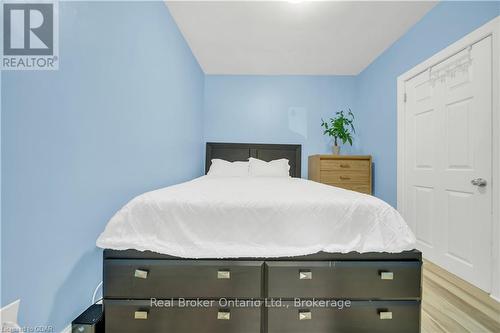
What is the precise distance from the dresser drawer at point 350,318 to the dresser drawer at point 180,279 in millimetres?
186

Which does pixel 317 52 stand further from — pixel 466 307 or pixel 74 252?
pixel 74 252

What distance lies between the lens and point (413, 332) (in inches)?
47.1

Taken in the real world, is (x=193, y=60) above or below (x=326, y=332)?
above

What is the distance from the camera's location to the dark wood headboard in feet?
12.0

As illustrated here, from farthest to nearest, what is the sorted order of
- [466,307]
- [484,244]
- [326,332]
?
1. [484,244]
2. [466,307]
3. [326,332]

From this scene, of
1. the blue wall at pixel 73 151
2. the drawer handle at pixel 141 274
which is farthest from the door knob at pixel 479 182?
the blue wall at pixel 73 151

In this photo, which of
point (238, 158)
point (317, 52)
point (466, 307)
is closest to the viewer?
point (466, 307)

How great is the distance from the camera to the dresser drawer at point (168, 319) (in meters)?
1.18

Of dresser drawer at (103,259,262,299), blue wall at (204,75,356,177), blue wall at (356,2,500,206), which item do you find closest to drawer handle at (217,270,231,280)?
dresser drawer at (103,259,262,299)

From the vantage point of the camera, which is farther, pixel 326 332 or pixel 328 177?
pixel 328 177

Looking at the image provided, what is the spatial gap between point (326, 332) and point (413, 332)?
45cm

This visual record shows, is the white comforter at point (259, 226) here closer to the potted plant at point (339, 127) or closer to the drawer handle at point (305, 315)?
the drawer handle at point (305, 315)

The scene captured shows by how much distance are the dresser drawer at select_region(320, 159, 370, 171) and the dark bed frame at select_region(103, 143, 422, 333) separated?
2.08 m

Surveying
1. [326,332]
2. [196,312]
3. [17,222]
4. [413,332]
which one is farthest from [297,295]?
[17,222]
